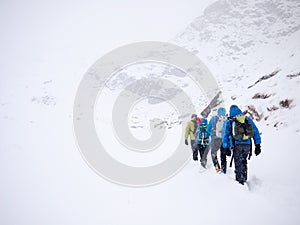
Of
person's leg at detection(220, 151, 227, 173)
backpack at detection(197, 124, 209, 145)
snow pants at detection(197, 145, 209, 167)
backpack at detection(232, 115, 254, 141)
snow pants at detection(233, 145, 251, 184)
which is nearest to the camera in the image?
backpack at detection(232, 115, 254, 141)

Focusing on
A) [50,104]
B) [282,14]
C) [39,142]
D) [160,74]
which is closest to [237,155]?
[39,142]

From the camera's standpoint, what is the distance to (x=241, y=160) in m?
4.06

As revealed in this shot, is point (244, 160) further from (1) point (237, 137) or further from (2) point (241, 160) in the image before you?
(1) point (237, 137)

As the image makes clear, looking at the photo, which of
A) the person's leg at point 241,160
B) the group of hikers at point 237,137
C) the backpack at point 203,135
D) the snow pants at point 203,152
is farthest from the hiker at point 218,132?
the person's leg at point 241,160

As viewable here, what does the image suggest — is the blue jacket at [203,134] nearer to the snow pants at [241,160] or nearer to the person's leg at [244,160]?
the snow pants at [241,160]

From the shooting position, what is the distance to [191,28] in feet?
159

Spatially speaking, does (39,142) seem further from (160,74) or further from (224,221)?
(160,74)

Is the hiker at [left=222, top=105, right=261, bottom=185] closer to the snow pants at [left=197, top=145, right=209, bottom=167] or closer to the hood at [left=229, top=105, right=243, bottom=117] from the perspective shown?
the hood at [left=229, top=105, right=243, bottom=117]

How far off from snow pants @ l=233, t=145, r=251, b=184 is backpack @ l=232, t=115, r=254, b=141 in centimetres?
22

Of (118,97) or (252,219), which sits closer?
(252,219)

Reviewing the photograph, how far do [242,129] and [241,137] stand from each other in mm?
188

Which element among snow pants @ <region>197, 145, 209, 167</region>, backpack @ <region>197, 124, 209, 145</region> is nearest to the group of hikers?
backpack @ <region>197, 124, 209, 145</region>

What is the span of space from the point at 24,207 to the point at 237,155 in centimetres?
614

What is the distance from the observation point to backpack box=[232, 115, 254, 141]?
12.9ft
